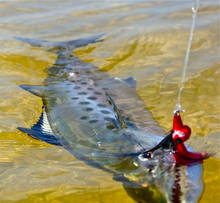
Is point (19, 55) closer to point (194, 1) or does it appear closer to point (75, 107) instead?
point (75, 107)

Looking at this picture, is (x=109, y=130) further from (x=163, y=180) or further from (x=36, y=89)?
(x=36, y=89)

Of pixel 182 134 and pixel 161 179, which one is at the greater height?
pixel 182 134

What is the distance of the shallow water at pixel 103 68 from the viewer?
3.07 m

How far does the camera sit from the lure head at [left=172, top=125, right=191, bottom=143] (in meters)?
2.75

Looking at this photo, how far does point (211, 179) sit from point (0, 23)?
6.04 meters

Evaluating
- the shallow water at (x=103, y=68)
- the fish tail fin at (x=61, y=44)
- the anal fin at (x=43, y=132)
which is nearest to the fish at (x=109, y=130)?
the anal fin at (x=43, y=132)

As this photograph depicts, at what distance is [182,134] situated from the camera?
276 cm

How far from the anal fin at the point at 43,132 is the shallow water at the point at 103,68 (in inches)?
2.8

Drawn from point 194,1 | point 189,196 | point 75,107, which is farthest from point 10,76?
point 194,1

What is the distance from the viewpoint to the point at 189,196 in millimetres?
2619

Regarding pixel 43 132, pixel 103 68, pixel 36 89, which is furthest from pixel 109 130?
pixel 103 68

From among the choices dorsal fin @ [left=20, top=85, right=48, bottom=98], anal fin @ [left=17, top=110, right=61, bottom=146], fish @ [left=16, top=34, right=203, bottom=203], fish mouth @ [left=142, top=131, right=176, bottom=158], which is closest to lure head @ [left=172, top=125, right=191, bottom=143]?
fish mouth @ [left=142, top=131, right=176, bottom=158]

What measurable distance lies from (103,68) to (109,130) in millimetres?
2424

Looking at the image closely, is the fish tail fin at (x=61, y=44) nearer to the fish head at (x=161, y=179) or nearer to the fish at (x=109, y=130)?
the fish at (x=109, y=130)
